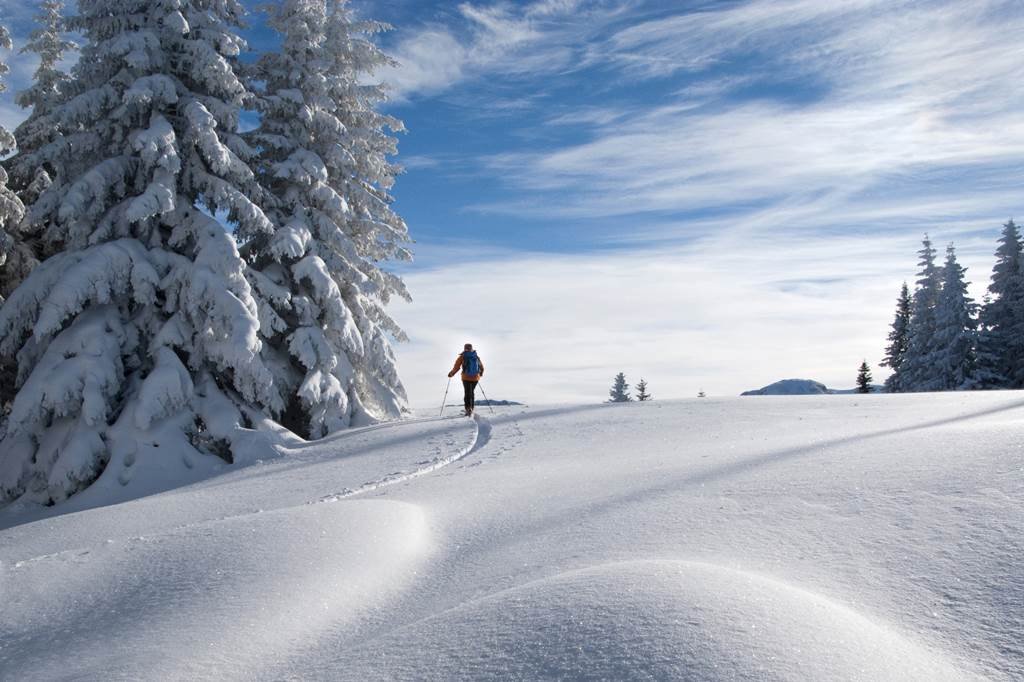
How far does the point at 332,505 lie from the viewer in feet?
24.5

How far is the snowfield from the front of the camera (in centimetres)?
338

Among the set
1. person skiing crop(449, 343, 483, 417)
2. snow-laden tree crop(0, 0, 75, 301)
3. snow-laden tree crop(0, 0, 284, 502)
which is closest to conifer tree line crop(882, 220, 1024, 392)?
person skiing crop(449, 343, 483, 417)

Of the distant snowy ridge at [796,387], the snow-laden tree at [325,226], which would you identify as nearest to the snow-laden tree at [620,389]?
the distant snowy ridge at [796,387]

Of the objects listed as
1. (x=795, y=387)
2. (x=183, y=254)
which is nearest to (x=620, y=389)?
(x=795, y=387)

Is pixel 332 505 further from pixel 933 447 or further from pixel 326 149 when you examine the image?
pixel 326 149

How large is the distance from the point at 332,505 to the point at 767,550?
4.80 metres

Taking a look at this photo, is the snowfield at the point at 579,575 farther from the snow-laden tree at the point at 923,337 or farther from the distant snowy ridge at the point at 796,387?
the distant snowy ridge at the point at 796,387

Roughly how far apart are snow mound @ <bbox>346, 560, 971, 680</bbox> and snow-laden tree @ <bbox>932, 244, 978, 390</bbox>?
37600mm

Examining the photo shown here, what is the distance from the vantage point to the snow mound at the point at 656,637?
10.2ft

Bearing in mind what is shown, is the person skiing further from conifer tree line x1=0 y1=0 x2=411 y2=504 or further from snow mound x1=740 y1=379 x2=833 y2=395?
snow mound x1=740 y1=379 x2=833 y2=395

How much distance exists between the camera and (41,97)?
62.7 feet

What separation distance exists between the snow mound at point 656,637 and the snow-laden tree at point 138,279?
1123 centimetres

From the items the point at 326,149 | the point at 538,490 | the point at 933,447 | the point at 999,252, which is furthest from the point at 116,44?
the point at 999,252

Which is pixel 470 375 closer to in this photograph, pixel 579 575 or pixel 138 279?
pixel 138 279
